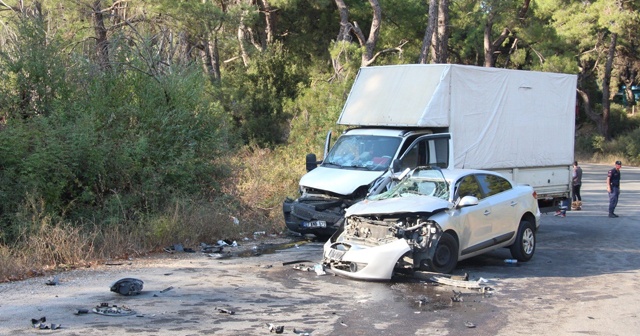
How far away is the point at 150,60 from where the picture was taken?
16031 mm

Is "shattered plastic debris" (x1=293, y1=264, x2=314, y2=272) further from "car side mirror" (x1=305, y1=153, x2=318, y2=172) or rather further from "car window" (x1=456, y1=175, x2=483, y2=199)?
"car side mirror" (x1=305, y1=153, x2=318, y2=172)

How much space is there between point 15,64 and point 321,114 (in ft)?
40.6

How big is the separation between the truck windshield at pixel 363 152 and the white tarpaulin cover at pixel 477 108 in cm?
44

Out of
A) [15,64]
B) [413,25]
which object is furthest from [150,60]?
[413,25]

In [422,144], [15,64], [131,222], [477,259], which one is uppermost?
[15,64]

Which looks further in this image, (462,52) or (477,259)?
(462,52)

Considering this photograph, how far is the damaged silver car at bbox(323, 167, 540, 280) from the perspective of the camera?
9.88 m

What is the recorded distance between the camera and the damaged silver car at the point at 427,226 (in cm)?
988

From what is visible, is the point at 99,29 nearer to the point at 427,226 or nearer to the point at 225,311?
the point at 427,226

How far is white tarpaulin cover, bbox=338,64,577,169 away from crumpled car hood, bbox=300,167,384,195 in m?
1.47

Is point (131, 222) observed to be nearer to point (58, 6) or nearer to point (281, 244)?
point (281, 244)

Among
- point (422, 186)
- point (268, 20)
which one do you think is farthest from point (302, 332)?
point (268, 20)

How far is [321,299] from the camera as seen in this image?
29.5ft

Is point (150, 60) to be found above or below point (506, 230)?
above
